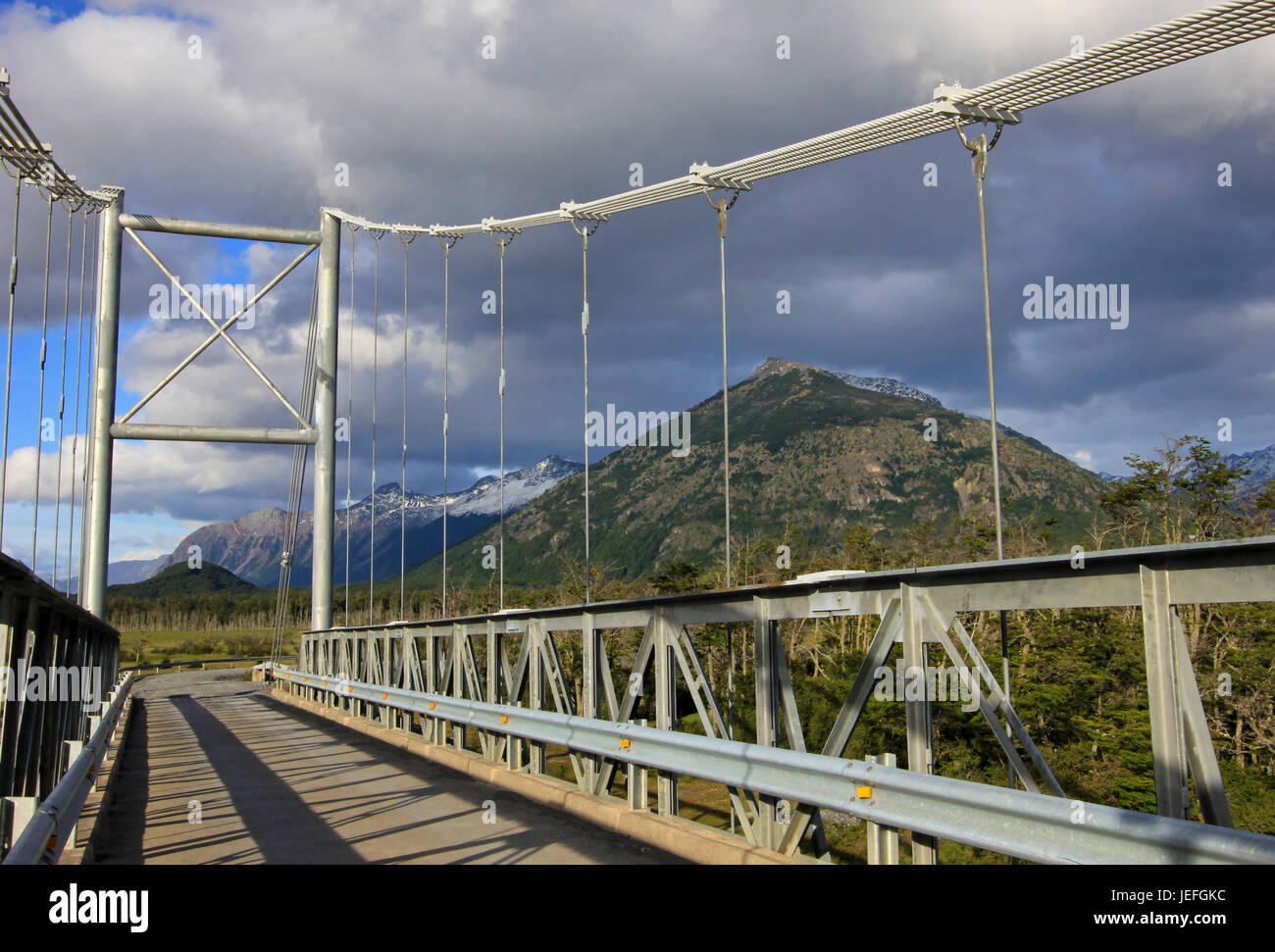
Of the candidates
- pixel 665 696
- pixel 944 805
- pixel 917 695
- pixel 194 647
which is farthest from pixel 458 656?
pixel 194 647

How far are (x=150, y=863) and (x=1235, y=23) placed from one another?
10965mm

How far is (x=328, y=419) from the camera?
31.1 m

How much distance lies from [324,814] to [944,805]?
6.19 metres

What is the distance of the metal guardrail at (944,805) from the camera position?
14.4ft

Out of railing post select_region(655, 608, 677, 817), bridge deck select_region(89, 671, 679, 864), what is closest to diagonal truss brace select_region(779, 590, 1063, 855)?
bridge deck select_region(89, 671, 679, 864)

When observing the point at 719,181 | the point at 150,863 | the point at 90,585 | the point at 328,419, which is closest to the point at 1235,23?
the point at 719,181

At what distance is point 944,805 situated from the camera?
5.67 metres

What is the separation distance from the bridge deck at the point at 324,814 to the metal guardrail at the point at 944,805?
76 centimetres

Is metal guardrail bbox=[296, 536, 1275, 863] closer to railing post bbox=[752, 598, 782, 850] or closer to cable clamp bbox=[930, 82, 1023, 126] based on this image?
railing post bbox=[752, 598, 782, 850]

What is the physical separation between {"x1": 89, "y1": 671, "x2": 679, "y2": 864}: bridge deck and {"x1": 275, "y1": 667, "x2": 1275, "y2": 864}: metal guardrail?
0.76 meters

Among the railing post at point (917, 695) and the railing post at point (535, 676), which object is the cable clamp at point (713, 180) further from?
the railing post at point (917, 695)

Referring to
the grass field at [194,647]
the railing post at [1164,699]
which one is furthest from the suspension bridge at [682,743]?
the grass field at [194,647]

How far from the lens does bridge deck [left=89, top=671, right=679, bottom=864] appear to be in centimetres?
805

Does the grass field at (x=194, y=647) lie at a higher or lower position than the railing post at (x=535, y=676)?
lower
